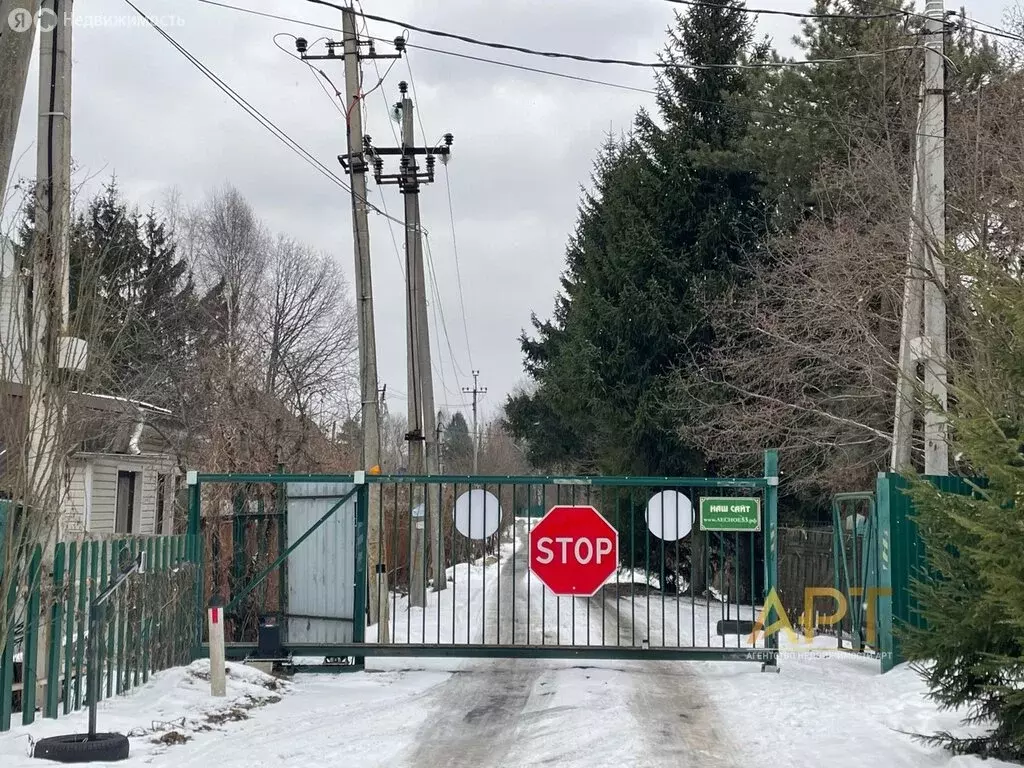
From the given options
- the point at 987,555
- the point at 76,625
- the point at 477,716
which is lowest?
the point at 477,716

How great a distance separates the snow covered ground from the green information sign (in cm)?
160

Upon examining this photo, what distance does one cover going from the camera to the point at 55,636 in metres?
8.63

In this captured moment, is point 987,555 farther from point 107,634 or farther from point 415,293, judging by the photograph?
point 415,293

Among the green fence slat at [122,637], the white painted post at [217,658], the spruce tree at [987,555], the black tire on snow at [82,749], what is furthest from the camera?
the white painted post at [217,658]

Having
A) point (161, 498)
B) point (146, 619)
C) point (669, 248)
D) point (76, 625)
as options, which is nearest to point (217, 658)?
point (146, 619)

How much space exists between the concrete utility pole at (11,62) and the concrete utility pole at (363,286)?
7.96 metres

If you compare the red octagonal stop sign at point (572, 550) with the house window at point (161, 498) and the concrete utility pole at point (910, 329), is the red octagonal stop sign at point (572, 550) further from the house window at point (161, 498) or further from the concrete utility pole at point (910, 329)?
the house window at point (161, 498)

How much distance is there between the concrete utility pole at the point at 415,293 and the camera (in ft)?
69.9

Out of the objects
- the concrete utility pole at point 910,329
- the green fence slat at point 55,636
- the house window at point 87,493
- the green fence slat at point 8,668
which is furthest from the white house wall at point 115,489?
the concrete utility pole at point 910,329

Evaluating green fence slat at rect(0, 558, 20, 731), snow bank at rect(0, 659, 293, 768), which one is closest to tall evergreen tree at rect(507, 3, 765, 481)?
snow bank at rect(0, 659, 293, 768)

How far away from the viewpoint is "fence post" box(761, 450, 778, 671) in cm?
1171

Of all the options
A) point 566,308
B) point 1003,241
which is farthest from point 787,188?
point 566,308

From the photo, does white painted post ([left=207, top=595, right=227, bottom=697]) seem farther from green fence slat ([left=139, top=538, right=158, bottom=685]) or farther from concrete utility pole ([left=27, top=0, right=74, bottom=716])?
concrete utility pole ([left=27, top=0, right=74, bottom=716])

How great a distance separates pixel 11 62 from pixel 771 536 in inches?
334
